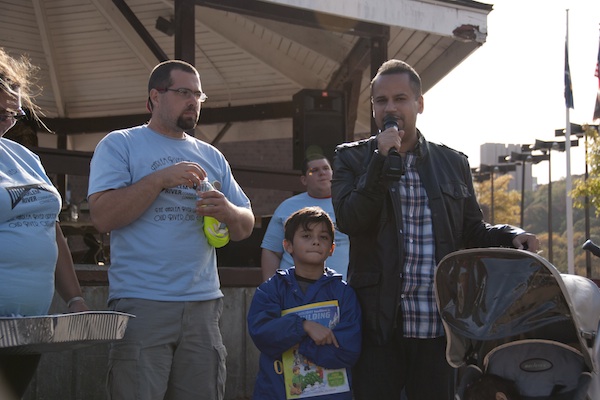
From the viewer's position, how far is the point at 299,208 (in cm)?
532

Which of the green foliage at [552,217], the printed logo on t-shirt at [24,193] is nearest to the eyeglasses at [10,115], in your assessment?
the printed logo on t-shirt at [24,193]

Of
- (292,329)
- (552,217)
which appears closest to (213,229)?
(292,329)

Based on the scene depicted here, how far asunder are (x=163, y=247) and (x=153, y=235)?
0.07m

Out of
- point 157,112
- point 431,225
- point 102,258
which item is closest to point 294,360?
point 431,225

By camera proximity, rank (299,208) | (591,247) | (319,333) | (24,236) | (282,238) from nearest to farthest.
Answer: (24,236) → (319,333) → (591,247) → (282,238) → (299,208)

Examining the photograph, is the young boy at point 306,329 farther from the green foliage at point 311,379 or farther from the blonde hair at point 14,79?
the blonde hair at point 14,79

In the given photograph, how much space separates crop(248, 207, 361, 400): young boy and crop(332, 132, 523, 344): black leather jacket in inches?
8.0

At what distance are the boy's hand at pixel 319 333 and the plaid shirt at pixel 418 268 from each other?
0.40m

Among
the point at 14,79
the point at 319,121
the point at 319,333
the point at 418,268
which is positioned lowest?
the point at 319,333

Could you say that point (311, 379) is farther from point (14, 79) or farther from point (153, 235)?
point (14, 79)

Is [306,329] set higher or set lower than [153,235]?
lower

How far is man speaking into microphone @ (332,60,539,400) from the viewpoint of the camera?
2.88 m

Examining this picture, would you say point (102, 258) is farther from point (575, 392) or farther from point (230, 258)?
point (575, 392)

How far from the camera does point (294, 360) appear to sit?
3.33 meters
